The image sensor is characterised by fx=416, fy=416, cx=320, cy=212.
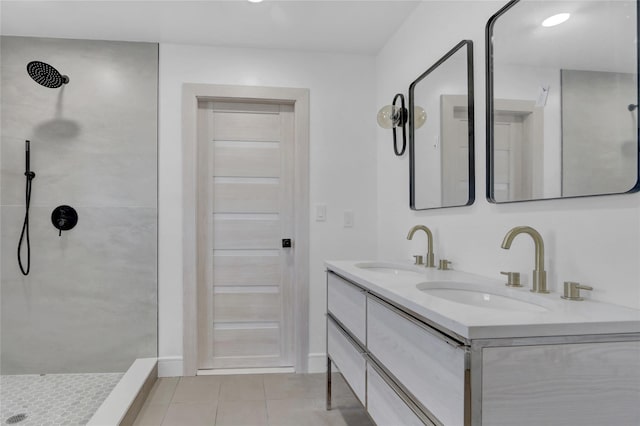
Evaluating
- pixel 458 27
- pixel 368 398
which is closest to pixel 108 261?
pixel 368 398

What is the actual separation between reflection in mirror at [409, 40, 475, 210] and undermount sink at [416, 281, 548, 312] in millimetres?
467

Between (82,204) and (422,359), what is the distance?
→ 245 cm

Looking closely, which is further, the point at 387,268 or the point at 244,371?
the point at 244,371

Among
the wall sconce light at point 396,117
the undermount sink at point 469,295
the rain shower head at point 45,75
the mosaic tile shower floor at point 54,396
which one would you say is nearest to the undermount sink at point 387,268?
the undermount sink at point 469,295

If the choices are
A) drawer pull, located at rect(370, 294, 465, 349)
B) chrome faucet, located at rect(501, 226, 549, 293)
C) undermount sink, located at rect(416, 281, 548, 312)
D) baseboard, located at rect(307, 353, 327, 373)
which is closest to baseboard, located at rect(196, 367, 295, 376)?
baseboard, located at rect(307, 353, 327, 373)

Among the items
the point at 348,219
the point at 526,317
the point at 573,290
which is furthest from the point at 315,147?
the point at 526,317

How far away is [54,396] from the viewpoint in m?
2.38

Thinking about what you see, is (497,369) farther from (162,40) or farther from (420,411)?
(162,40)

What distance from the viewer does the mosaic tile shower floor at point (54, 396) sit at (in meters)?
2.13

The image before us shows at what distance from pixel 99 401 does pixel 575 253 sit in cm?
A: 247

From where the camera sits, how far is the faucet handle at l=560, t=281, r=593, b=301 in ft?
3.78

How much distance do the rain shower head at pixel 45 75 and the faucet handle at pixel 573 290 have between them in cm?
279

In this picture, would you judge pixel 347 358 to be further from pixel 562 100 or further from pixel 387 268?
pixel 562 100

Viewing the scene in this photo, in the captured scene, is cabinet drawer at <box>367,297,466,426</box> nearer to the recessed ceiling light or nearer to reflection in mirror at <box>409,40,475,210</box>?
reflection in mirror at <box>409,40,475,210</box>
